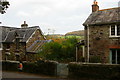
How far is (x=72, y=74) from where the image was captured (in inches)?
572

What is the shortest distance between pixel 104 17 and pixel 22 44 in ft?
49.7

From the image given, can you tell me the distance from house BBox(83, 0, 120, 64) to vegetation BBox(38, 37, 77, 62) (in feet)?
9.69

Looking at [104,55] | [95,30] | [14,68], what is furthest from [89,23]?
[14,68]

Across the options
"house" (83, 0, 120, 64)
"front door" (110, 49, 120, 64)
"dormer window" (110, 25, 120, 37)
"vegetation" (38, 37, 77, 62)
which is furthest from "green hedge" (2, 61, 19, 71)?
"dormer window" (110, 25, 120, 37)

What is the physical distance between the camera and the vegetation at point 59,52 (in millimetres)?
19891

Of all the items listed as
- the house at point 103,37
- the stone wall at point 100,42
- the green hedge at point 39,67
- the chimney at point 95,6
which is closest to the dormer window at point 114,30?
the house at point 103,37

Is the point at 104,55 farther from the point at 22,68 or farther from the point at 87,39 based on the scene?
the point at 22,68

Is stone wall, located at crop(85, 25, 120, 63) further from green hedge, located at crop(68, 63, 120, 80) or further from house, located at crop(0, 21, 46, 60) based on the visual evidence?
house, located at crop(0, 21, 46, 60)

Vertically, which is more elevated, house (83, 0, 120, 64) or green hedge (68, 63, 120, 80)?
house (83, 0, 120, 64)

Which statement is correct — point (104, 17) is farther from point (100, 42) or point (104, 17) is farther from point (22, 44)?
point (22, 44)

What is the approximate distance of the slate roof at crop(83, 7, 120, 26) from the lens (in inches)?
640

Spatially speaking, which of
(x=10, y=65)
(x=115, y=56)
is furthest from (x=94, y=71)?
(x=10, y=65)

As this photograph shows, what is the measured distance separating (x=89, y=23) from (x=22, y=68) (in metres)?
10.3

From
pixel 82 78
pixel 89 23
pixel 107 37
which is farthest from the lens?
pixel 89 23
